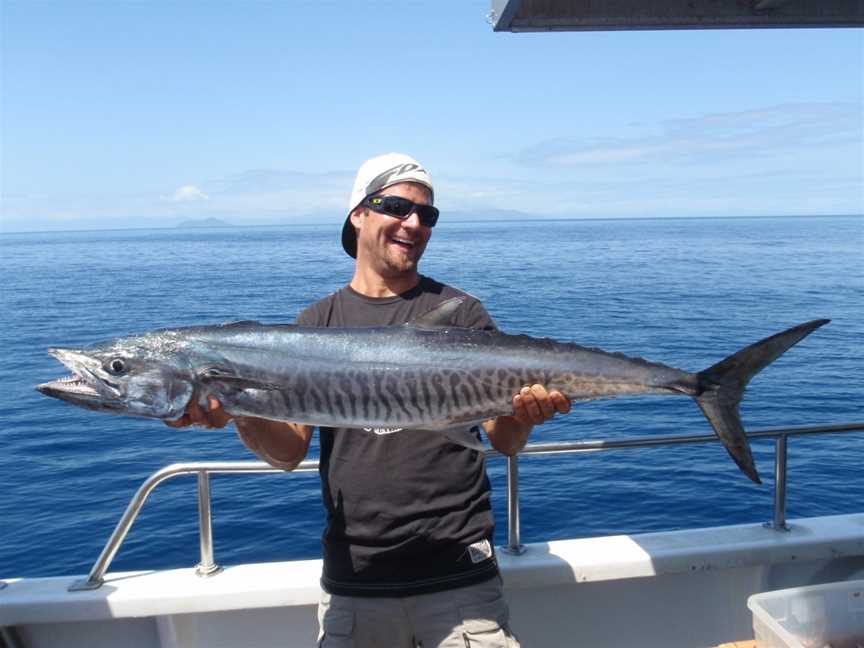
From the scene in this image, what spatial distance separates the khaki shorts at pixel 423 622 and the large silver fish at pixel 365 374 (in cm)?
67

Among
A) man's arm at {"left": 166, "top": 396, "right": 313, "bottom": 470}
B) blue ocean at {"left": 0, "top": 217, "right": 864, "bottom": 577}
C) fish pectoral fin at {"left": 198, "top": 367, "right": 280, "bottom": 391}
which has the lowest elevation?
blue ocean at {"left": 0, "top": 217, "right": 864, "bottom": 577}

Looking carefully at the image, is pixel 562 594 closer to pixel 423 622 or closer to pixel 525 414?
pixel 423 622

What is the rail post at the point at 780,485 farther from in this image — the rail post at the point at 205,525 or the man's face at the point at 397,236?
the rail post at the point at 205,525

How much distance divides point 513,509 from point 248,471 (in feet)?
4.65

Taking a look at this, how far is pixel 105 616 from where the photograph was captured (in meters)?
3.92

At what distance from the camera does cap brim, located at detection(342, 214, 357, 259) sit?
137 inches

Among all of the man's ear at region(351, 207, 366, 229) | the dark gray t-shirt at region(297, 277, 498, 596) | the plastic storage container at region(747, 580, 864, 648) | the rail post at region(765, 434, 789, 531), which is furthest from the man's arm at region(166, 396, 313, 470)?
the rail post at region(765, 434, 789, 531)

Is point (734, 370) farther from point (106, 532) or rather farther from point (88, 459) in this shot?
point (88, 459)

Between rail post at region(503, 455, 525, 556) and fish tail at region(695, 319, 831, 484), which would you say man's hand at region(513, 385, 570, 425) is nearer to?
fish tail at region(695, 319, 831, 484)

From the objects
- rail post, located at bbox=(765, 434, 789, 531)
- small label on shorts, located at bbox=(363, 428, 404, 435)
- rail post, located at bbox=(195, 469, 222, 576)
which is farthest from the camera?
rail post, located at bbox=(765, 434, 789, 531)

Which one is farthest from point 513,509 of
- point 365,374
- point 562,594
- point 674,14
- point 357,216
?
point 674,14

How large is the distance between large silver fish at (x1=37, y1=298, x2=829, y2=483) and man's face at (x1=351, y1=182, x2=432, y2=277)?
0.26 m

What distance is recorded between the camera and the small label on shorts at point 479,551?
2973 millimetres

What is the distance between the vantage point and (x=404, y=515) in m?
2.91
